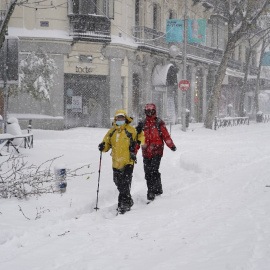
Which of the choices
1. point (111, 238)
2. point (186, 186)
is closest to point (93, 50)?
point (186, 186)

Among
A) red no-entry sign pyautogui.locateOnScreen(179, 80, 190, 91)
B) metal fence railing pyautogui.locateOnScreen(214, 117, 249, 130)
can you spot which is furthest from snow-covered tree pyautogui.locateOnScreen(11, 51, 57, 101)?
metal fence railing pyautogui.locateOnScreen(214, 117, 249, 130)

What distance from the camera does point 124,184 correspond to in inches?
280

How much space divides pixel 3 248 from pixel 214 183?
5.21 m

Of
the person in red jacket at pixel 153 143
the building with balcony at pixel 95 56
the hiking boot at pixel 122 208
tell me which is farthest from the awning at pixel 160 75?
the hiking boot at pixel 122 208

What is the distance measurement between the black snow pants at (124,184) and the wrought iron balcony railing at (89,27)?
16280 mm

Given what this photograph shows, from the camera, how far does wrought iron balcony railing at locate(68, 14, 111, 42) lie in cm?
2231

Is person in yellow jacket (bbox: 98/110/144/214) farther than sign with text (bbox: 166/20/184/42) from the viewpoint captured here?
No

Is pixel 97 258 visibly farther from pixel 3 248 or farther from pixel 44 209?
pixel 44 209

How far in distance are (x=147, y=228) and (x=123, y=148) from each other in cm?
170

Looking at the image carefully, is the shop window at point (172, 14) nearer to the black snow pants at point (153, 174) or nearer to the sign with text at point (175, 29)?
the sign with text at point (175, 29)

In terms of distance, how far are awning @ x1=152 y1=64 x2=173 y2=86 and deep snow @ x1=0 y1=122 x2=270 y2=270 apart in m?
17.6

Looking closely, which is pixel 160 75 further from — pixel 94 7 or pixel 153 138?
pixel 153 138

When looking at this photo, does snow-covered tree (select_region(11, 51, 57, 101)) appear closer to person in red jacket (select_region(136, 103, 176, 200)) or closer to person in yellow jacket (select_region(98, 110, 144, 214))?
person in red jacket (select_region(136, 103, 176, 200))

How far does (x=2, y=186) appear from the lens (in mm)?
6977
